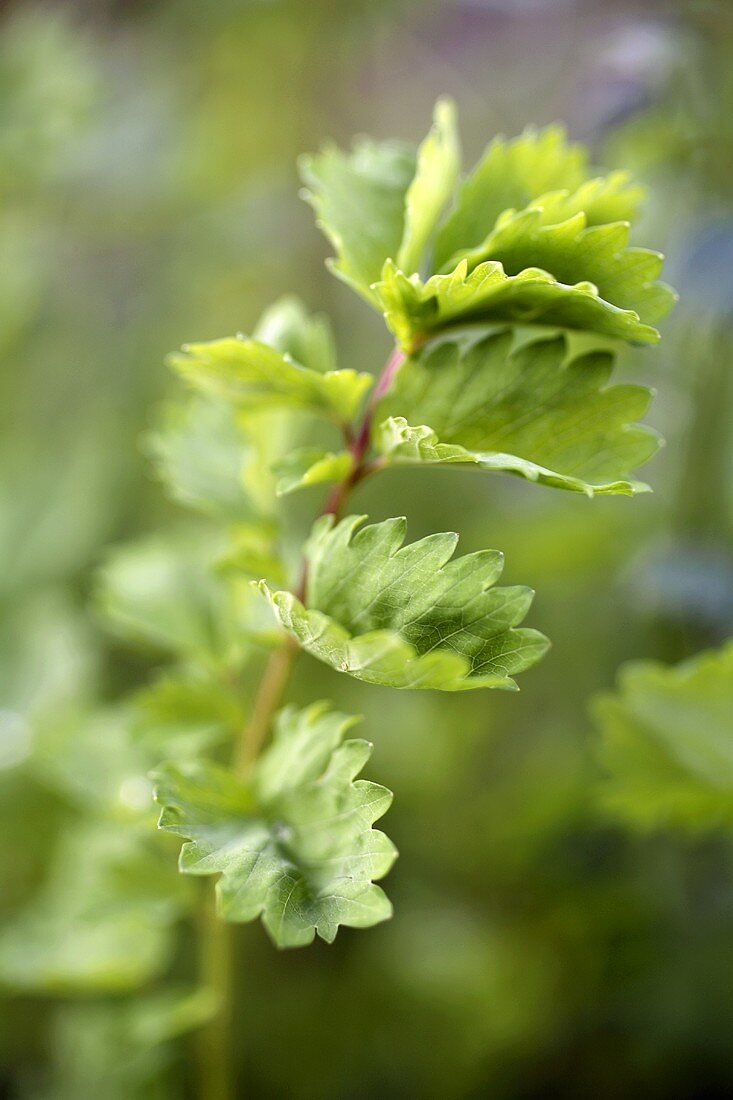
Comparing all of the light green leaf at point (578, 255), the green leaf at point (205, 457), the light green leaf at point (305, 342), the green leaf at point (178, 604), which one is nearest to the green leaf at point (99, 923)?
the green leaf at point (178, 604)

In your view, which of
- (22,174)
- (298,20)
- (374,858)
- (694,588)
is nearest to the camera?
(374,858)

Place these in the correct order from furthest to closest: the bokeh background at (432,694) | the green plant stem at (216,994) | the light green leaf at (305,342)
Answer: the bokeh background at (432,694), the green plant stem at (216,994), the light green leaf at (305,342)

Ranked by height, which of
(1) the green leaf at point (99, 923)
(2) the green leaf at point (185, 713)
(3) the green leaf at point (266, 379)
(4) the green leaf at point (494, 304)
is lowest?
(1) the green leaf at point (99, 923)

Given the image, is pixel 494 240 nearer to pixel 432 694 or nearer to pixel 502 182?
pixel 502 182

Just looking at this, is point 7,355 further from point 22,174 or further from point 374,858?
point 374,858

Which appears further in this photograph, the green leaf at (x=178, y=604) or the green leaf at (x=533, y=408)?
the green leaf at (x=178, y=604)

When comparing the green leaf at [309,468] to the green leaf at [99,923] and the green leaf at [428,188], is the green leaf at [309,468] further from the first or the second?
the green leaf at [99,923]

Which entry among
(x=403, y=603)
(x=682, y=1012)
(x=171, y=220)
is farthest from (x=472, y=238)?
(x=171, y=220)
